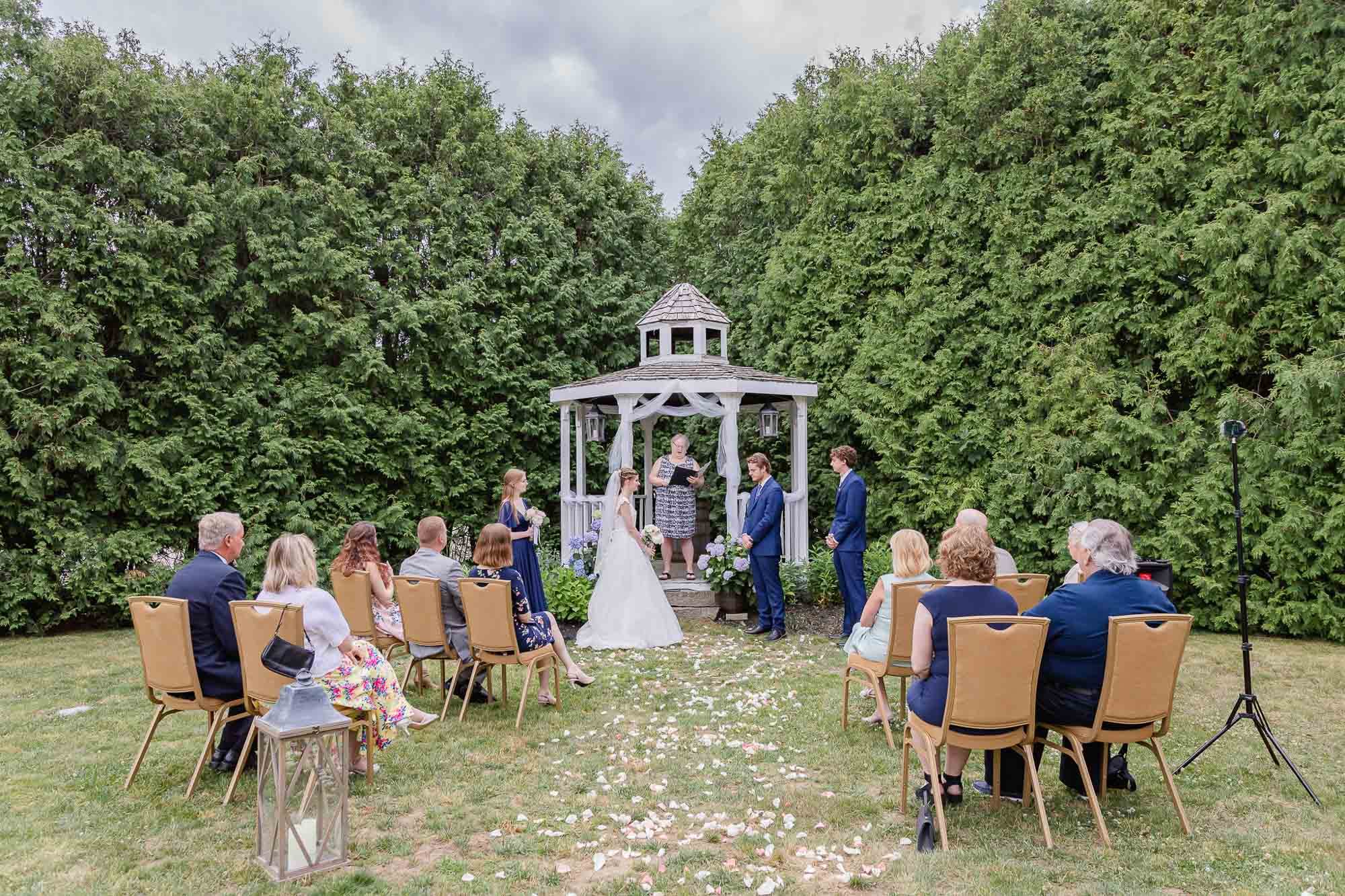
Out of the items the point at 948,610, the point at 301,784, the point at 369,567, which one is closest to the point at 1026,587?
the point at 948,610

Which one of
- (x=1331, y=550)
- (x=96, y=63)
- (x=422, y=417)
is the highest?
(x=96, y=63)

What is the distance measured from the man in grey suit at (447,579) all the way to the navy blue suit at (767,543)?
325 cm

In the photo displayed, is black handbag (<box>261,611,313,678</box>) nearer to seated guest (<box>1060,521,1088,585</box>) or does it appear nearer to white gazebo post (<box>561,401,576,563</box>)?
seated guest (<box>1060,521,1088,585</box>)

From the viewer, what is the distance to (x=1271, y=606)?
26.4ft

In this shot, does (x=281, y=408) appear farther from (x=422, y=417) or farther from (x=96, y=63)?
(x=96, y=63)

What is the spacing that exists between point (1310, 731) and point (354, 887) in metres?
5.73

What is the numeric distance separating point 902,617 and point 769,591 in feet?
12.4

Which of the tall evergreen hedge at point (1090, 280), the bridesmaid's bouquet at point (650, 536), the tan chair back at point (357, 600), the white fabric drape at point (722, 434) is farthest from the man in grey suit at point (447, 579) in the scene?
the tall evergreen hedge at point (1090, 280)

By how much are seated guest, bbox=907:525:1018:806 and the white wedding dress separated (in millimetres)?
4482

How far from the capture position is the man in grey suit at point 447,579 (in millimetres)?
5887

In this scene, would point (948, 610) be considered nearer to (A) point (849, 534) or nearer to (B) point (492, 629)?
(B) point (492, 629)

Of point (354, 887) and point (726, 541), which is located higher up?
point (726, 541)

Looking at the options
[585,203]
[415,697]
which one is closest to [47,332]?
[415,697]

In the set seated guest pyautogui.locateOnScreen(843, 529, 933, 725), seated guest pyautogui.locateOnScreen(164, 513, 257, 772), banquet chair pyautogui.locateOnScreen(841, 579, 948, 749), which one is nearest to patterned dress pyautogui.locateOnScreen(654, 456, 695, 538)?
seated guest pyautogui.locateOnScreen(843, 529, 933, 725)
